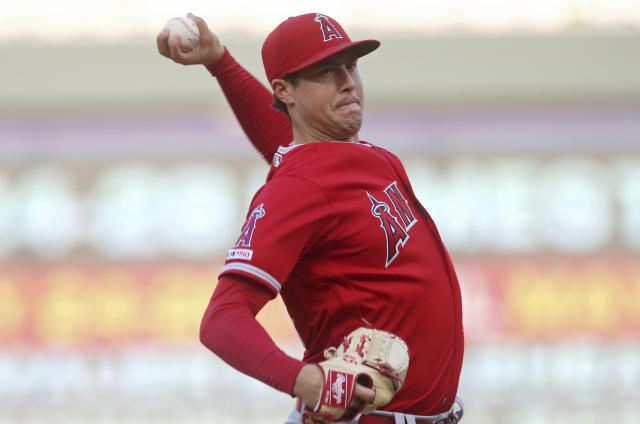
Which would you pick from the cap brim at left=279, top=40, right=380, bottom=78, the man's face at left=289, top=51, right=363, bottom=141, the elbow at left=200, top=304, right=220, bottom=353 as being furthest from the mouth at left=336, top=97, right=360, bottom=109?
the elbow at left=200, top=304, right=220, bottom=353

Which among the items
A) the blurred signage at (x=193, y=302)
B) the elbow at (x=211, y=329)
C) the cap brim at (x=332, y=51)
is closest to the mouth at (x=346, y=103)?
the cap brim at (x=332, y=51)

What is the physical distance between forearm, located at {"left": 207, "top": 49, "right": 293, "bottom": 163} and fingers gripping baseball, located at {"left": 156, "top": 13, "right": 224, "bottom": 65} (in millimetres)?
83

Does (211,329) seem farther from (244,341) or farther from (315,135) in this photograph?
(315,135)

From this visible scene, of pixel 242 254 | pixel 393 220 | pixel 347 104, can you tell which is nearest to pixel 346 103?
pixel 347 104

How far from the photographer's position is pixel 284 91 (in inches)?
70.4

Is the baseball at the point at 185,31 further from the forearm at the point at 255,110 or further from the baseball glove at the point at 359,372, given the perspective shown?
the baseball glove at the point at 359,372

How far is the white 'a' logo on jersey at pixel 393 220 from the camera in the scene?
164 cm

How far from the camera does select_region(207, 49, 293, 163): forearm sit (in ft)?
6.92

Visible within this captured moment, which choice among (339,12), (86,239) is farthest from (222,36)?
(86,239)

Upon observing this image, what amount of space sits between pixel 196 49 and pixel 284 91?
0.97 feet

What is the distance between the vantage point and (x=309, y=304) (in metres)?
1.68

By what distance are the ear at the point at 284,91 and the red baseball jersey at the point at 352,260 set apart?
0.42ft

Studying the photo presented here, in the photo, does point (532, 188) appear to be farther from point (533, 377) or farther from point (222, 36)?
point (222, 36)

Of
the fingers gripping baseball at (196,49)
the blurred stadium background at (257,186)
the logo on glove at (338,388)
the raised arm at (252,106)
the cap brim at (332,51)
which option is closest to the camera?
the logo on glove at (338,388)
